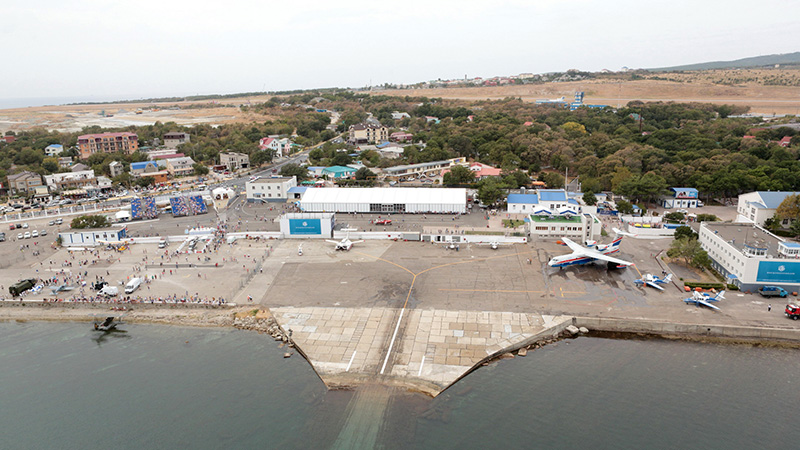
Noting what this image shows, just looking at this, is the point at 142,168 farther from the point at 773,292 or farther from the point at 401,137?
the point at 773,292

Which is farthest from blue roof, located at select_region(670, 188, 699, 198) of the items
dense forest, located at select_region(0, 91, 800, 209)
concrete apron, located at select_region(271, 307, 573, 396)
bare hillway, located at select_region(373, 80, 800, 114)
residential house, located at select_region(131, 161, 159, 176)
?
bare hillway, located at select_region(373, 80, 800, 114)

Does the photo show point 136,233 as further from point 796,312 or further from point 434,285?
point 796,312

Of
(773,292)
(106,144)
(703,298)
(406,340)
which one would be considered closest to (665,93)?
(773,292)

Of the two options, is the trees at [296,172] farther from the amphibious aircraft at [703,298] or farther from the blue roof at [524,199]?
the amphibious aircraft at [703,298]

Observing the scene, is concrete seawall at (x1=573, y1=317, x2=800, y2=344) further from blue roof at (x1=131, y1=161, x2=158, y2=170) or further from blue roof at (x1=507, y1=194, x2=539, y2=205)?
blue roof at (x1=131, y1=161, x2=158, y2=170)

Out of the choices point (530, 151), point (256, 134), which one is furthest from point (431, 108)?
point (530, 151)

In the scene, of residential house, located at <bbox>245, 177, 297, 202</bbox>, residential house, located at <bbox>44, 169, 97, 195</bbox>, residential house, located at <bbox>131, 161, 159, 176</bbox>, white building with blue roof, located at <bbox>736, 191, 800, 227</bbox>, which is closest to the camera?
white building with blue roof, located at <bbox>736, 191, 800, 227</bbox>

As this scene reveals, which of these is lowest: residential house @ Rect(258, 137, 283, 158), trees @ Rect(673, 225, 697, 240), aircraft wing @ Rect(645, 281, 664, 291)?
aircraft wing @ Rect(645, 281, 664, 291)
